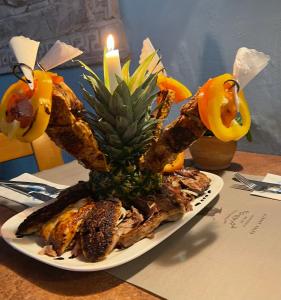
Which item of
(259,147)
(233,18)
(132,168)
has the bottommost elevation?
(259,147)

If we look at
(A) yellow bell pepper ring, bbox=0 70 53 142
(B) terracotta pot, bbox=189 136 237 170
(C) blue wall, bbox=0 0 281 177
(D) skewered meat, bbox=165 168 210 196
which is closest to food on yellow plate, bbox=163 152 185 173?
Answer: (D) skewered meat, bbox=165 168 210 196

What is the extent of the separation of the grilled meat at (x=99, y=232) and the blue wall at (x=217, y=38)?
798mm

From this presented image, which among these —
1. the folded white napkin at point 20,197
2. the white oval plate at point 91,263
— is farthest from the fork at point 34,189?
the white oval plate at point 91,263

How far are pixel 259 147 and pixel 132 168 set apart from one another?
2.38 ft

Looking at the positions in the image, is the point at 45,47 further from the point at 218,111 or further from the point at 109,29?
the point at 218,111

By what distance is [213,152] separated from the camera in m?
0.95

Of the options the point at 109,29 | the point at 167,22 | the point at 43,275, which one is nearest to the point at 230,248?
the point at 43,275

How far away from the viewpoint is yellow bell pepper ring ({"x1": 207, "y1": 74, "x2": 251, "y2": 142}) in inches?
19.9

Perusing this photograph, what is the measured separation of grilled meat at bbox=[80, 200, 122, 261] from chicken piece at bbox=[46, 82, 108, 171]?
102mm

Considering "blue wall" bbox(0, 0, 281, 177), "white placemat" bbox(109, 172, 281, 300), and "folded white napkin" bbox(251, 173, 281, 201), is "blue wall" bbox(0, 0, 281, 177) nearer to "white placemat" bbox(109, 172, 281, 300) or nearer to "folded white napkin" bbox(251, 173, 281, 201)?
"folded white napkin" bbox(251, 173, 281, 201)

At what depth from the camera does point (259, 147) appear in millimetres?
1218

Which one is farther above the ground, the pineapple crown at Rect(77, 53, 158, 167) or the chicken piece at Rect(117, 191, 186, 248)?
the pineapple crown at Rect(77, 53, 158, 167)

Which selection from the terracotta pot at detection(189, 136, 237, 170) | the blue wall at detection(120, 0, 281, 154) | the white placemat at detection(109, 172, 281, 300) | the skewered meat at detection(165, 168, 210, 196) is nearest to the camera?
the white placemat at detection(109, 172, 281, 300)

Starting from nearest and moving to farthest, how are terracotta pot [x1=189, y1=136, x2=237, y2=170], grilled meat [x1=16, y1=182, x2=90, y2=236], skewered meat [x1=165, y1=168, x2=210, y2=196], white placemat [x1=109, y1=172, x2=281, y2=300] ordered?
white placemat [x1=109, y1=172, x2=281, y2=300] < grilled meat [x1=16, y1=182, x2=90, y2=236] < skewered meat [x1=165, y1=168, x2=210, y2=196] < terracotta pot [x1=189, y1=136, x2=237, y2=170]
